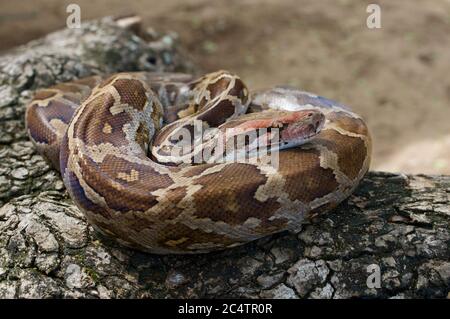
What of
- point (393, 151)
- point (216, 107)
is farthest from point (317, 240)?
point (393, 151)

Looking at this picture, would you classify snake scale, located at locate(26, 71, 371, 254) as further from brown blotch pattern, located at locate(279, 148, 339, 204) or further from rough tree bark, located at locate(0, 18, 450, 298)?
rough tree bark, located at locate(0, 18, 450, 298)

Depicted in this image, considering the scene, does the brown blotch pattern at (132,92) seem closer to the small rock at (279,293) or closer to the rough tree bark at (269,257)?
the rough tree bark at (269,257)

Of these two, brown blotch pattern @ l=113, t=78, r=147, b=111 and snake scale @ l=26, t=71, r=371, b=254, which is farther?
brown blotch pattern @ l=113, t=78, r=147, b=111

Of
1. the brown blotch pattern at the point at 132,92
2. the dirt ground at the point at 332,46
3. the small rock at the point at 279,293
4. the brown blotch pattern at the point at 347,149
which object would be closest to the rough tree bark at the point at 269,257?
the small rock at the point at 279,293

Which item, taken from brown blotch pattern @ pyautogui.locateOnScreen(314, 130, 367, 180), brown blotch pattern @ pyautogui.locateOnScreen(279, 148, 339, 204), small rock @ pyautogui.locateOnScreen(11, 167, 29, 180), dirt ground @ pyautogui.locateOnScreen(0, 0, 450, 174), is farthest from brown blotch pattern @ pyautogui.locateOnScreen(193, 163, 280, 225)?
dirt ground @ pyautogui.locateOnScreen(0, 0, 450, 174)

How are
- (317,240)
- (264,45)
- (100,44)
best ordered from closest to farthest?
(317,240)
(100,44)
(264,45)

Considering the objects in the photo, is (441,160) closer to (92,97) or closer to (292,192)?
(292,192)

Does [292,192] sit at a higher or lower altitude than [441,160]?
higher
